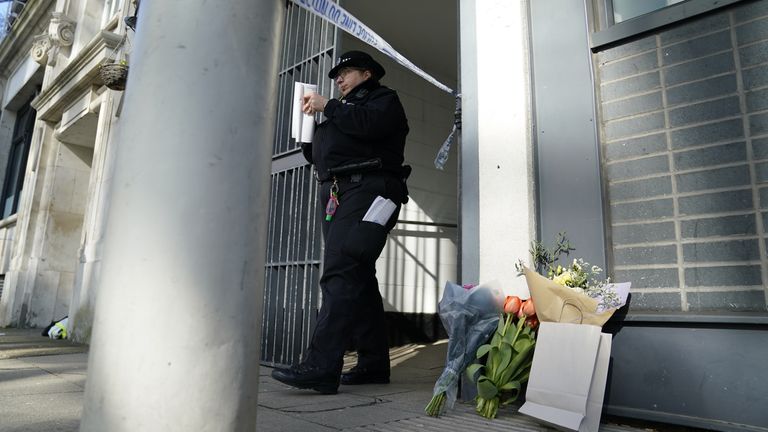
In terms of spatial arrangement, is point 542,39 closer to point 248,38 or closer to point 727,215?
point 727,215

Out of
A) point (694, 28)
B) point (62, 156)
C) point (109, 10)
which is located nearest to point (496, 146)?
point (694, 28)

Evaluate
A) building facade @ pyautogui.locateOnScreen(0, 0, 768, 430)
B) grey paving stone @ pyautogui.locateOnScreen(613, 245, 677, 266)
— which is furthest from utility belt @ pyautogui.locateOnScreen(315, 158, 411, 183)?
grey paving stone @ pyautogui.locateOnScreen(613, 245, 677, 266)

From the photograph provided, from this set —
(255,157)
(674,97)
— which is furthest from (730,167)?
(255,157)

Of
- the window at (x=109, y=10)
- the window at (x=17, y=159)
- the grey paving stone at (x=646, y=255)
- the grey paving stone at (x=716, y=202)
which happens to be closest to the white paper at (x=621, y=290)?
the grey paving stone at (x=646, y=255)

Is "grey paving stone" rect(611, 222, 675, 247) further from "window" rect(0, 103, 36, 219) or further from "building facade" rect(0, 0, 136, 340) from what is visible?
"window" rect(0, 103, 36, 219)

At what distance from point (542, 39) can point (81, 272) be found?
5.71 m

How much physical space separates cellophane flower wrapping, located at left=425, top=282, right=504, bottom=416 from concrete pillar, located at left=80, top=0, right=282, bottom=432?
125cm

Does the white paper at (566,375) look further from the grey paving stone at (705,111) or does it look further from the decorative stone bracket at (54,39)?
the decorative stone bracket at (54,39)

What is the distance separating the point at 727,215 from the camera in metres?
2.08

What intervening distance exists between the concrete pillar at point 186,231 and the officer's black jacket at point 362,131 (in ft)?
5.29

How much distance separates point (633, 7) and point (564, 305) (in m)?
1.51

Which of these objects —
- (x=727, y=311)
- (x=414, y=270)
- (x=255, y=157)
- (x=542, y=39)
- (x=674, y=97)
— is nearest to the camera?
(x=255, y=157)

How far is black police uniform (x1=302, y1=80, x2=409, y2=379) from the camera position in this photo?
8.79 feet

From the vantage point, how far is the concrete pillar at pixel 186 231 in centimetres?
99
